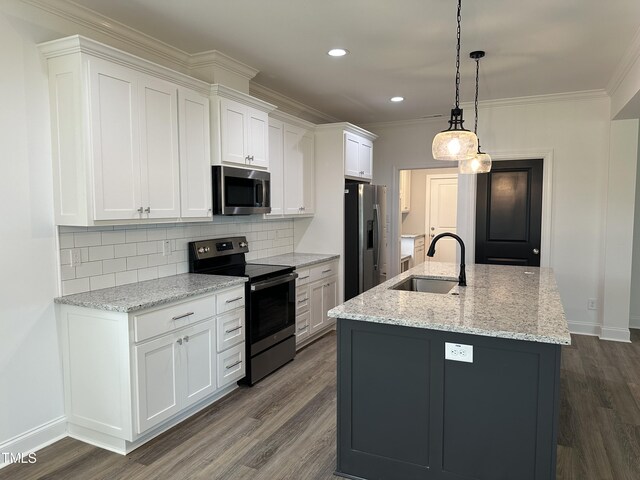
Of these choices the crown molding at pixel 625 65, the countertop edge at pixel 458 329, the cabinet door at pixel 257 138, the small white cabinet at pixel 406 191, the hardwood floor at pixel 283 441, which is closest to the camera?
the countertop edge at pixel 458 329

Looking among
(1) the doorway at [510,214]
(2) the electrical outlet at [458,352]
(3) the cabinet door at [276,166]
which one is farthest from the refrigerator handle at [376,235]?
(2) the electrical outlet at [458,352]

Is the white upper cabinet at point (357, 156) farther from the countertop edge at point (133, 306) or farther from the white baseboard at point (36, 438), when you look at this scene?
the white baseboard at point (36, 438)

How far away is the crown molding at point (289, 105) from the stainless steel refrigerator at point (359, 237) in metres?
1.11

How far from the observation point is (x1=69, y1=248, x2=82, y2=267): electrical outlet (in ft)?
8.98

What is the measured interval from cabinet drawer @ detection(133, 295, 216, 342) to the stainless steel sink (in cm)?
138

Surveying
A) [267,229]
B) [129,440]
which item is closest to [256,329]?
[129,440]

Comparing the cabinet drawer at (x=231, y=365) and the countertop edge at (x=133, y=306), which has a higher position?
the countertop edge at (x=133, y=306)

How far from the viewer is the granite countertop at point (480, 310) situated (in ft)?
6.38

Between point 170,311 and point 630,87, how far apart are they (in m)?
3.98

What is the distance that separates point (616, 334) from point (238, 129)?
4.46 meters

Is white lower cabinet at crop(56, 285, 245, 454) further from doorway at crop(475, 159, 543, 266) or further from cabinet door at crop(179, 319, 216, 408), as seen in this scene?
doorway at crop(475, 159, 543, 266)

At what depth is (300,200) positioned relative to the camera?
16.0 ft

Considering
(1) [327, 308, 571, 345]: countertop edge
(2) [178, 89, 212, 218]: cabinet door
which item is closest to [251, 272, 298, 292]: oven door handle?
(2) [178, 89, 212, 218]: cabinet door

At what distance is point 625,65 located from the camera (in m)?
3.69
